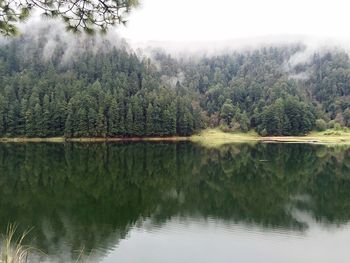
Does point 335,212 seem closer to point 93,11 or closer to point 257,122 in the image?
point 93,11

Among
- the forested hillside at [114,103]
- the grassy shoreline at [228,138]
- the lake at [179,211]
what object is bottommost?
the lake at [179,211]

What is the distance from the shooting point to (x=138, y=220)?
30.9 metres

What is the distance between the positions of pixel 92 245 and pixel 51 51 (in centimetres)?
18507

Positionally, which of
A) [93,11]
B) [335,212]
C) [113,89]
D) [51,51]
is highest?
[51,51]

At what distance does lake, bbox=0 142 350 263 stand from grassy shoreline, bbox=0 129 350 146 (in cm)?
6273

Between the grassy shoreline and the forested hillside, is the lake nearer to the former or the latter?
the grassy shoreline

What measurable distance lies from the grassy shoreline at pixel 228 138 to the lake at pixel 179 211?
206 feet

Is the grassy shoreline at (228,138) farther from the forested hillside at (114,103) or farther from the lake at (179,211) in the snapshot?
the lake at (179,211)

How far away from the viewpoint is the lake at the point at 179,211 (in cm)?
2419

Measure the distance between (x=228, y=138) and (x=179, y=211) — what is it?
11254 centimetres

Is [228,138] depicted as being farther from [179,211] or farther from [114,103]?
[179,211]

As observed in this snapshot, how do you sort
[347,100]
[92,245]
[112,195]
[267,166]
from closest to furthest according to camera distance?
[92,245], [112,195], [267,166], [347,100]

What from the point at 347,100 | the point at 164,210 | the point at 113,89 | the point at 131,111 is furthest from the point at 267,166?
the point at 347,100

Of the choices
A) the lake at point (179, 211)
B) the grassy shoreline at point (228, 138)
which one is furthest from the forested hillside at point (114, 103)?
the lake at point (179, 211)
